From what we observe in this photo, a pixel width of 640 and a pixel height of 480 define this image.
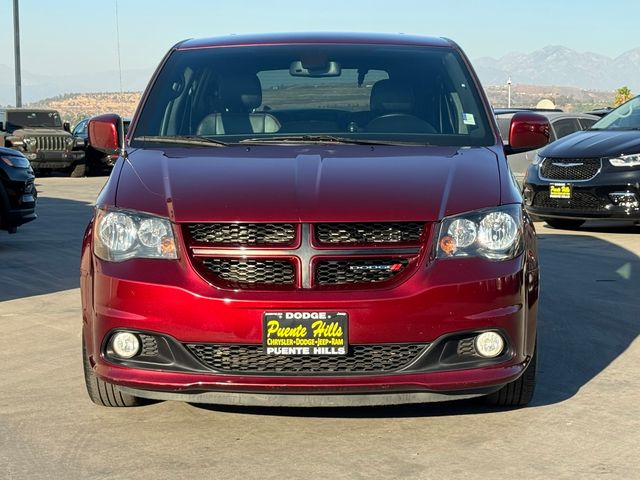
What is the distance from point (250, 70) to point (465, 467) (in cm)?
280

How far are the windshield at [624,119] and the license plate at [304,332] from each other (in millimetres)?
10109

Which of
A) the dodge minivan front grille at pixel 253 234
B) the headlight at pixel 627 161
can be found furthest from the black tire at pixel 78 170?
the dodge minivan front grille at pixel 253 234

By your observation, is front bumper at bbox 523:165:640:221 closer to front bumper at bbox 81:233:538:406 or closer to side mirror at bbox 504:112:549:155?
side mirror at bbox 504:112:549:155

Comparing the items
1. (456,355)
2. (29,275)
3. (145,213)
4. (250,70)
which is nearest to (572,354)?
(456,355)

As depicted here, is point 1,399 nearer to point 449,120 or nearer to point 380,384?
point 380,384

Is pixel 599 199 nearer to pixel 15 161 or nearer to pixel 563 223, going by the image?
pixel 563 223

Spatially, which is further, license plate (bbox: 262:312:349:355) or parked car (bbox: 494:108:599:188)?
parked car (bbox: 494:108:599:188)

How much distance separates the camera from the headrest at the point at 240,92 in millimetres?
6285

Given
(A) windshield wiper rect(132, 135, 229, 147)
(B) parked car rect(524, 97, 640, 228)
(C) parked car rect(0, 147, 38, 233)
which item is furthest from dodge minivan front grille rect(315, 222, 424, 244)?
(B) parked car rect(524, 97, 640, 228)

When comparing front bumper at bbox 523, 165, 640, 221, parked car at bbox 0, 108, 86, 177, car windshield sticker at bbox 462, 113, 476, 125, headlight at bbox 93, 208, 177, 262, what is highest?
car windshield sticker at bbox 462, 113, 476, 125

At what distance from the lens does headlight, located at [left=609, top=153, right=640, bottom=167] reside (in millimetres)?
13023

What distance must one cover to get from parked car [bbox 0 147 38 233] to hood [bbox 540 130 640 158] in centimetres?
589

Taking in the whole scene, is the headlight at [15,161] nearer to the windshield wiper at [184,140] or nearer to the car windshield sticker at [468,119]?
the windshield wiper at [184,140]

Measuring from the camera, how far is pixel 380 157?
18.0ft
